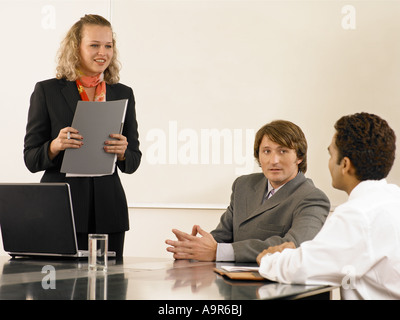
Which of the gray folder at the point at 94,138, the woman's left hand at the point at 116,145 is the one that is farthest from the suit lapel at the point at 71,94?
the woman's left hand at the point at 116,145

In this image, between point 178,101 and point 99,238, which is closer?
point 99,238

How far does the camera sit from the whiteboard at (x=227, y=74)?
4.05 m

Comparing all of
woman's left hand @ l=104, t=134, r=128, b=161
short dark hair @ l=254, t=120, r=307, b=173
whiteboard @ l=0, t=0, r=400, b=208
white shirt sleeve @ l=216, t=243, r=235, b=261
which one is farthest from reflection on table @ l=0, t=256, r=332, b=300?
whiteboard @ l=0, t=0, r=400, b=208

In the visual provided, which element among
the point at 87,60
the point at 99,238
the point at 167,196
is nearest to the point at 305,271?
the point at 99,238

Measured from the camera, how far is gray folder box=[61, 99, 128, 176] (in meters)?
2.39

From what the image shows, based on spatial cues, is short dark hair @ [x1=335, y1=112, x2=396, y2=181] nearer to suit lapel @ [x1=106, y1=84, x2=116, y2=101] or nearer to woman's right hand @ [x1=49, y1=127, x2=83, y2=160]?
woman's right hand @ [x1=49, y1=127, x2=83, y2=160]

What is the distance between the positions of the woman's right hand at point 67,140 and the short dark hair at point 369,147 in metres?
1.12

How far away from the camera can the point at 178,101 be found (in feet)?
13.9

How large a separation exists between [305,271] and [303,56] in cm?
272

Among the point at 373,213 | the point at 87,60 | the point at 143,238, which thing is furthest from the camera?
the point at 143,238

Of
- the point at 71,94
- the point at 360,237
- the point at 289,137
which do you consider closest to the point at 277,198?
the point at 289,137

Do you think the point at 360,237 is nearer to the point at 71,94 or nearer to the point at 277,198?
the point at 277,198

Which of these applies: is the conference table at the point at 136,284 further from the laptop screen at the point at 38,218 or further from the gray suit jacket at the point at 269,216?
the gray suit jacket at the point at 269,216
